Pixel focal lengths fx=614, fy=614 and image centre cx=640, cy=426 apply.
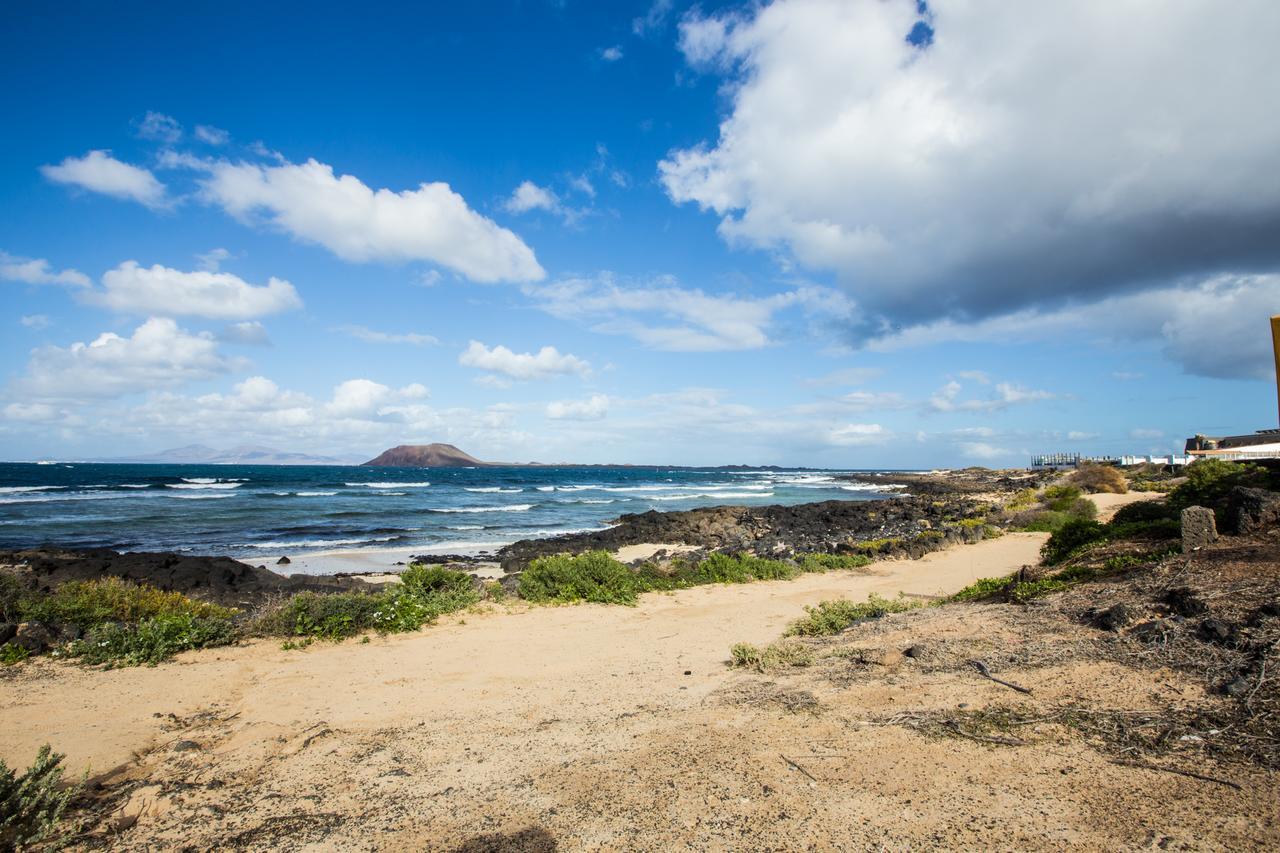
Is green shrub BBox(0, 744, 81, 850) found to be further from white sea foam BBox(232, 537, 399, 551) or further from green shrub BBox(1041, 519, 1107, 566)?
white sea foam BBox(232, 537, 399, 551)

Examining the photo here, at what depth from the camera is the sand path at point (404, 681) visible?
5.84 m

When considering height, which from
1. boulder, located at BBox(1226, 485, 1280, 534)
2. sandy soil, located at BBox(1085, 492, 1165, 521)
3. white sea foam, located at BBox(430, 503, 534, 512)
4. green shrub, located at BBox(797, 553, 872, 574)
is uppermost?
boulder, located at BBox(1226, 485, 1280, 534)

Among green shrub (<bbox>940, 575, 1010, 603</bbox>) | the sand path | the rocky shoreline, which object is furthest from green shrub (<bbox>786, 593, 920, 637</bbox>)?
the rocky shoreline

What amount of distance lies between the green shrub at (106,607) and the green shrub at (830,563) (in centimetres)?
1194

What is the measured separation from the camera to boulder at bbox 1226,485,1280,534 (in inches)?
300

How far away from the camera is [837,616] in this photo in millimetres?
8531

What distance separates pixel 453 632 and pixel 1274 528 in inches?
435

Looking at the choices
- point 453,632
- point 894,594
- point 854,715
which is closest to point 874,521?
point 894,594

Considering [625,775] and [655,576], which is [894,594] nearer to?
[655,576]

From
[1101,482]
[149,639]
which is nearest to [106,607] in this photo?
[149,639]

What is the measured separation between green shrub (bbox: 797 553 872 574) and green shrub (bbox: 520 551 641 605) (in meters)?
4.63

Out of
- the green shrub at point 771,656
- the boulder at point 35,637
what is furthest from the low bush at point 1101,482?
the boulder at point 35,637

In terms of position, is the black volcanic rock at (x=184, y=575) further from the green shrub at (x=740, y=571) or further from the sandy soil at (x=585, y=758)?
the green shrub at (x=740, y=571)

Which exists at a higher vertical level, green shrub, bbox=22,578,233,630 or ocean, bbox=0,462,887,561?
green shrub, bbox=22,578,233,630
